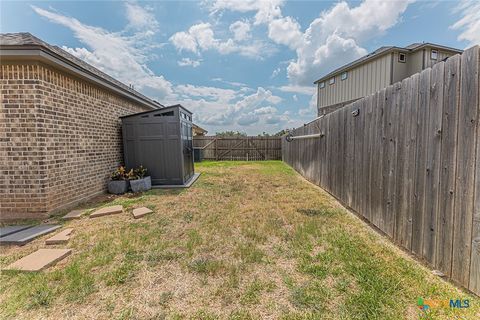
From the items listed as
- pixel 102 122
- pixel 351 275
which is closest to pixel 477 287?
pixel 351 275

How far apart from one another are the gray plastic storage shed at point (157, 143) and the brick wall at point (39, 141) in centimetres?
170

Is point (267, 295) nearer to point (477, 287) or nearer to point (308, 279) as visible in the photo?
point (308, 279)

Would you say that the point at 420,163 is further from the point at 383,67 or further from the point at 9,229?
the point at 383,67

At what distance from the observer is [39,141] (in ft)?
12.6

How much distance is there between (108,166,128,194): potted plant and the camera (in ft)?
19.0

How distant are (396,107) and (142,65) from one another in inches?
456

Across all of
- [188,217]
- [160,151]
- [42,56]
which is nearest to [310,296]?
[188,217]

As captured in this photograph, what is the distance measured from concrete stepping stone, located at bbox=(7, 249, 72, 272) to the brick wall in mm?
1805

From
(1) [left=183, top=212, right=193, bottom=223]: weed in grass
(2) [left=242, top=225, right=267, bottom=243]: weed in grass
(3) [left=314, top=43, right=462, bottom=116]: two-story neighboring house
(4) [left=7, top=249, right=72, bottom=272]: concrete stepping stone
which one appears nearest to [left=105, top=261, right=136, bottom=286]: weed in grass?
(4) [left=7, top=249, right=72, bottom=272]: concrete stepping stone

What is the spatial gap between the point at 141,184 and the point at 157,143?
1.33m

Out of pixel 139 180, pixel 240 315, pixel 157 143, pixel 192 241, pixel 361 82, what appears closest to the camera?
pixel 240 315

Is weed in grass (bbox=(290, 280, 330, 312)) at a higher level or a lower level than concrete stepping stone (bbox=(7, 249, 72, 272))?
lower

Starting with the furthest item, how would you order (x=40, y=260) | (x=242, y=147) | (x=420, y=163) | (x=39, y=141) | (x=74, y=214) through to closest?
(x=242, y=147), (x=74, y=214), (x=39, y=141), (x=40, y=260), (x=420, y=163)

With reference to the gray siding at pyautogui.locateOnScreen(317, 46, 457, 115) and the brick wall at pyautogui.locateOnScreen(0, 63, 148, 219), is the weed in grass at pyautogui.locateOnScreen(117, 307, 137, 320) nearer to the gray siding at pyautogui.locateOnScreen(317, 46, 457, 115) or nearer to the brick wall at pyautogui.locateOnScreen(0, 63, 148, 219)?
the brick wall at pyautogui.locateOnScreen(0, 63, 148, 219)
